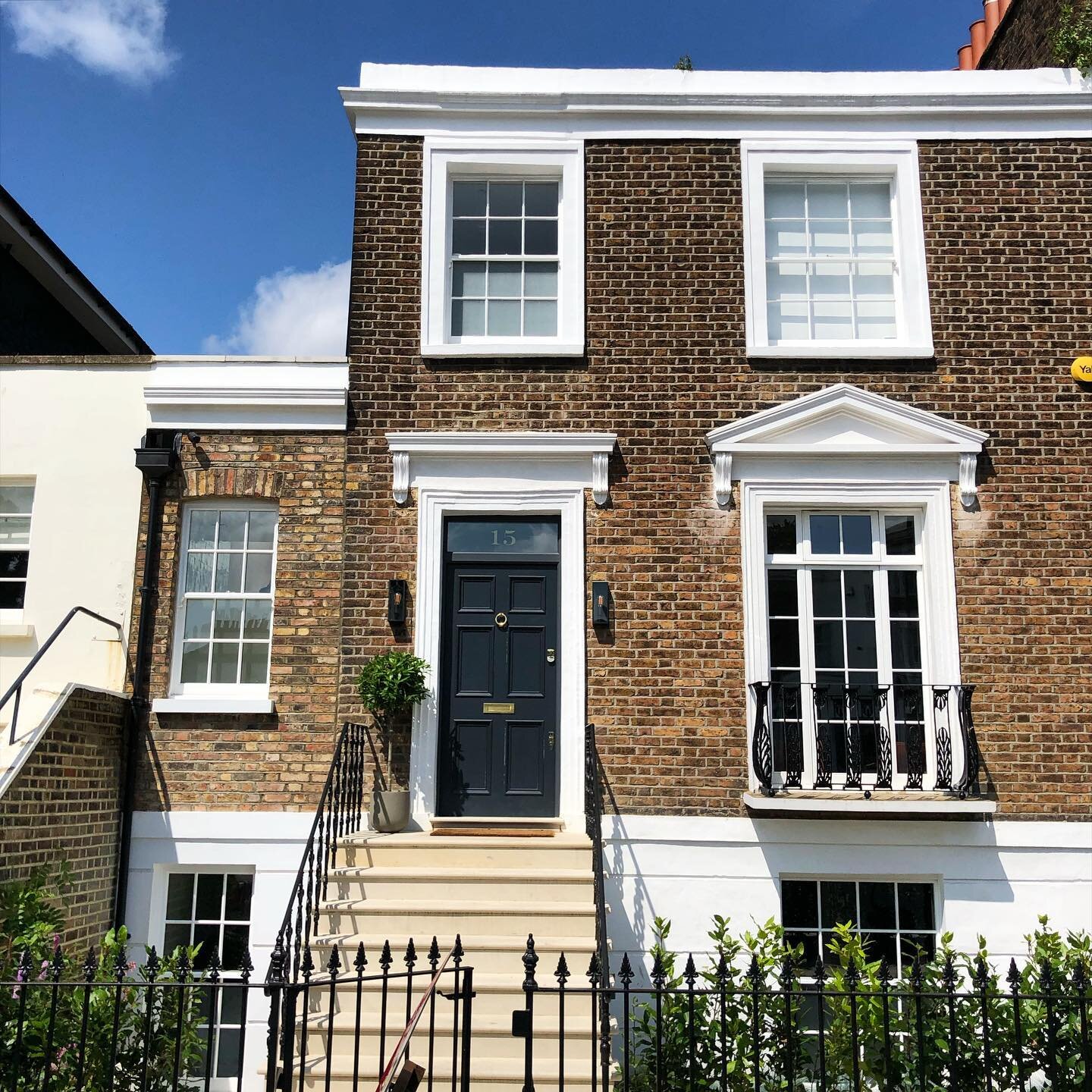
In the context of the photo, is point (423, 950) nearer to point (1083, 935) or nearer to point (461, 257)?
point (1083, 935)

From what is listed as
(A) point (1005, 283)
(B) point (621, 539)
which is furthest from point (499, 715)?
(A) point (1005, 283)

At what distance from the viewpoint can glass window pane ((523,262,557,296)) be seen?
10023 mm

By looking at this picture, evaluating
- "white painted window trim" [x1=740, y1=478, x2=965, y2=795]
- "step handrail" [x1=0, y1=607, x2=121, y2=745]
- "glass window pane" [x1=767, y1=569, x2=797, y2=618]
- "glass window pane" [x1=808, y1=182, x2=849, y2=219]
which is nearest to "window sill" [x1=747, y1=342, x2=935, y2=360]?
"white painted window trim" [x1=740, y1=478, x2=965, y2=795]

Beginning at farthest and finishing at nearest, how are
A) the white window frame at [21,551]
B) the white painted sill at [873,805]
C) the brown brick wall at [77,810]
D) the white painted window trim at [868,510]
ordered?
the white window frame at [21,551] → the white painted window trim at [868,510] → the white painted sill at [873,805] → the brown brick wall at [77,810]

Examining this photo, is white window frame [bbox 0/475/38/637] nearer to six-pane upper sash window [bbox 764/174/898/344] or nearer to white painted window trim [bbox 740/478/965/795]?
white painted window trim [bbox 740/478/965/795]

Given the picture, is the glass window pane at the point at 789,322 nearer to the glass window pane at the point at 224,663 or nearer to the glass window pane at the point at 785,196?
the glass window pane at the point at 785,196

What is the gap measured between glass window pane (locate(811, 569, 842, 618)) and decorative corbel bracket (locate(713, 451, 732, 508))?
0.98 meters

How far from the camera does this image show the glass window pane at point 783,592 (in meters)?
9.30

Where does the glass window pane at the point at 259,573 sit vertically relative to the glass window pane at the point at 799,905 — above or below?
above

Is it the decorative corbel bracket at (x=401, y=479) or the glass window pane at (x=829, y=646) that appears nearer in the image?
the glass window pane at (x=829, y=646)

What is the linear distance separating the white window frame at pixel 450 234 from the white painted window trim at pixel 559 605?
114cm

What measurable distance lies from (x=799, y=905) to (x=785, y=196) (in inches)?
247

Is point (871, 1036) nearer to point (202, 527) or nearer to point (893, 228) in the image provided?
point (202, 527)

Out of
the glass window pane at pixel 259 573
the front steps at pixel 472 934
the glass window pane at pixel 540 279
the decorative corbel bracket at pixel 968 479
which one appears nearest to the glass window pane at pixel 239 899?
the front steps at pixel 472 934
